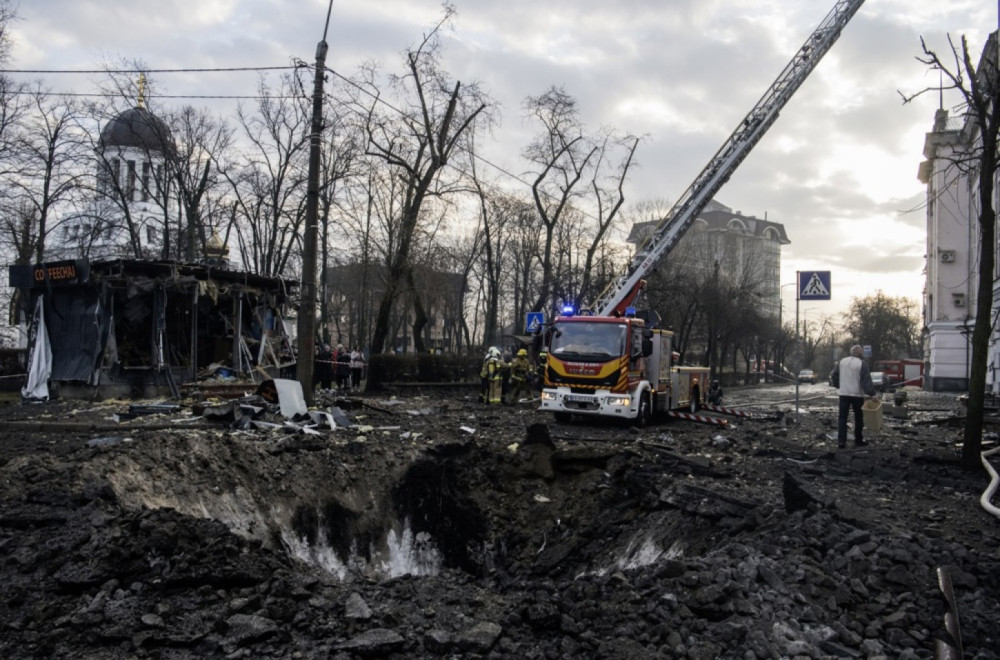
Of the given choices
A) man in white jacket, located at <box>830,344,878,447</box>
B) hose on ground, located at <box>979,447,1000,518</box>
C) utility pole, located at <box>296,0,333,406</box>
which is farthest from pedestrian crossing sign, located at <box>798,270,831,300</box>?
utility pole, located at <box>296,0,333,406</box>

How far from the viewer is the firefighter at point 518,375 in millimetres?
20516

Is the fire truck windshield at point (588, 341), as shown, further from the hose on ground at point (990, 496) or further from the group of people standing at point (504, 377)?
the hose on ground at point (990, 496)

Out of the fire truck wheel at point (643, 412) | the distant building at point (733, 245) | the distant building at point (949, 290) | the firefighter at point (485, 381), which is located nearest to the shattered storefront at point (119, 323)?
the firefighter at point (485, 381)

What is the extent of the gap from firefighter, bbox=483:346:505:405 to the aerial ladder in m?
3.09

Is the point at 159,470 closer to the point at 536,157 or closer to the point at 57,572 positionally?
the point at 57,572

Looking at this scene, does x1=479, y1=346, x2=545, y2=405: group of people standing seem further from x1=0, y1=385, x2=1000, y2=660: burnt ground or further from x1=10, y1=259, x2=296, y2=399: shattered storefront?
x1=10, y1=259, x2=296, y2=399: shattered storefront

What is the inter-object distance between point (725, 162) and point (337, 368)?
13318mm

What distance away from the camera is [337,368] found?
24.4 metres

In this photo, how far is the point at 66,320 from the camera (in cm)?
1956

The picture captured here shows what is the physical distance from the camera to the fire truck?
15.8m

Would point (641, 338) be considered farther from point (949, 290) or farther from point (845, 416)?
point (949, 290)

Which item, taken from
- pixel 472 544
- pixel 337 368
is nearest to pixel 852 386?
pixel 472 544

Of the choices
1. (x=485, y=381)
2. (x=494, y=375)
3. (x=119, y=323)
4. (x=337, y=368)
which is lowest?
(x=485, y=381)

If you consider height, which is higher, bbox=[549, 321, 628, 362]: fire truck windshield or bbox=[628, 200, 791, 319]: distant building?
bbox=[628, 200, 791, 319]: distant building
